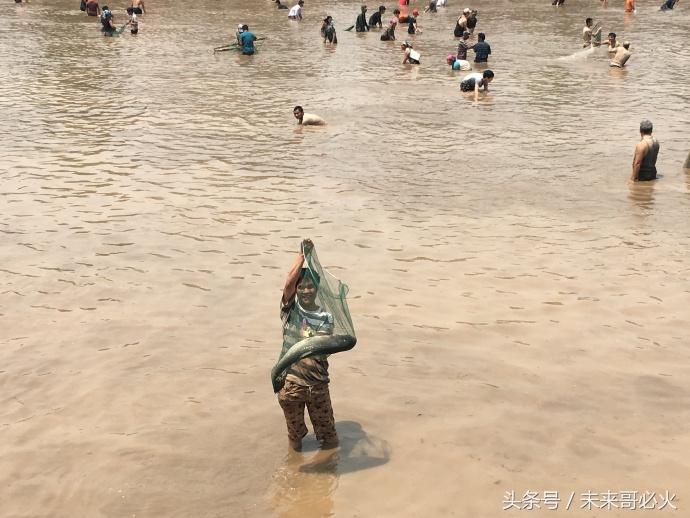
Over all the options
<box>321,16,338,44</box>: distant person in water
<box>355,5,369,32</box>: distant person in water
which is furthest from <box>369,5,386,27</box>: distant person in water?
<box>321,16,338,44</box>: distant person in water

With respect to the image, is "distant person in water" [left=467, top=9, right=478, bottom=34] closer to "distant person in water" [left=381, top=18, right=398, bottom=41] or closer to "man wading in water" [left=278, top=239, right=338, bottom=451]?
"distant person in water" [left=381, top=18, right=398, bottom=41]

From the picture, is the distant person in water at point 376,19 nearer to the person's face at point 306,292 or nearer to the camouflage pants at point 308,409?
the person's face at point 306,292

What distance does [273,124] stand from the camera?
1755 centimetres

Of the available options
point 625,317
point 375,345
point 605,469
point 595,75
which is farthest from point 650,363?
point 595,75

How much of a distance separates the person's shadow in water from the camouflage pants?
0.37 feet

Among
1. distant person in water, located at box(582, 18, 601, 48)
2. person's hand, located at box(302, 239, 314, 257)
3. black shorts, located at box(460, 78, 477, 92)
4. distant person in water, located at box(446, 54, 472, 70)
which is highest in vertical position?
distant person in water, located at box(582, 18, 601, 48)

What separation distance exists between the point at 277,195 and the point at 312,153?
8.91ft

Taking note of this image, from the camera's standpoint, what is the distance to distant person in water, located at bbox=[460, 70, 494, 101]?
65.9ft

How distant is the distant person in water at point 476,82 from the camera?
2009 cm

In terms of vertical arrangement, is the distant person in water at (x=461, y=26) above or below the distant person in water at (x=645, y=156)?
above

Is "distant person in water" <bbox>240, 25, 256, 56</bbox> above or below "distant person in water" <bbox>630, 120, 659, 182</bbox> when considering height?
above

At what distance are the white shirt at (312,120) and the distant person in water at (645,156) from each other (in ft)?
21.4

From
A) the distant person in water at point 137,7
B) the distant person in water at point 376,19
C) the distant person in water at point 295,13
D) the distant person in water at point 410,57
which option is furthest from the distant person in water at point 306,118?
the distant person in water at point 137,7

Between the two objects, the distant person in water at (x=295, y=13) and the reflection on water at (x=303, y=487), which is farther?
the distant person in water at (x=295, y=13)
